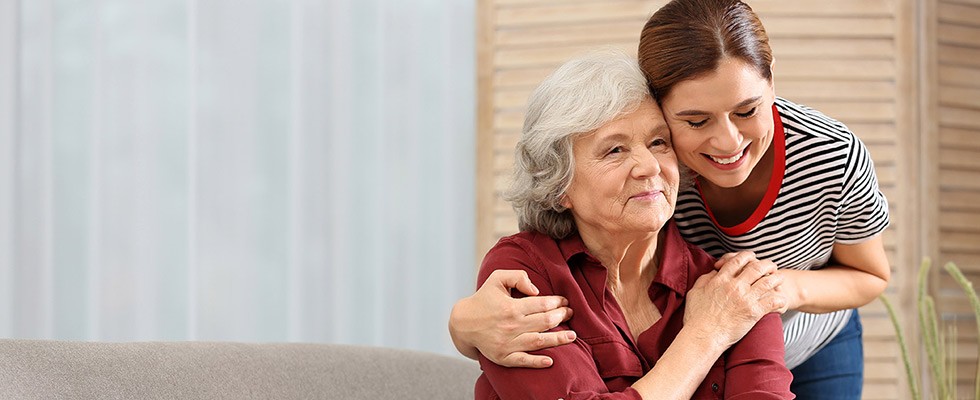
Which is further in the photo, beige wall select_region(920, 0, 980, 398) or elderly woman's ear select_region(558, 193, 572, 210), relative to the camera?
beige wall select_region(920, 0, 980, 398)

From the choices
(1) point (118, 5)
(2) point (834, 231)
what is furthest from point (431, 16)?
(2) point (834, 231)

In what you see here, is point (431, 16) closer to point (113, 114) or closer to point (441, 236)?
point (441, 236)

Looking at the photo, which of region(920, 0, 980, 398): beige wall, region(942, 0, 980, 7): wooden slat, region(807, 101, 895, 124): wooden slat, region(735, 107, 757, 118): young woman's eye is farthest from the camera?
region(942, 0, 980, 7): wooden slat

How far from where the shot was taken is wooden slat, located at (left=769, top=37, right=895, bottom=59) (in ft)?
10.3

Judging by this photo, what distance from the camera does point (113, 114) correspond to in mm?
3047

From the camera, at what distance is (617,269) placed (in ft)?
5.36

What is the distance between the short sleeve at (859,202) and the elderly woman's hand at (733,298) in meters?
0.23

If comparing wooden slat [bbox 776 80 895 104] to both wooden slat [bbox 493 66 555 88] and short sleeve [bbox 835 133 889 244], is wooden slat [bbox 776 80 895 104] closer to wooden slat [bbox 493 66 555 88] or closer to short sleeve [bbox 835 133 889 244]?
wooden slat [bbox 493 66 555 88]

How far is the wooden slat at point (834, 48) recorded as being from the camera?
3141 millimetres

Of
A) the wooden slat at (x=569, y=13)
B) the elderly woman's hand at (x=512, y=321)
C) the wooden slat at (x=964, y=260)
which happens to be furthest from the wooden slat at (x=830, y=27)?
the elderly woman's hand at (x=512, y=321)

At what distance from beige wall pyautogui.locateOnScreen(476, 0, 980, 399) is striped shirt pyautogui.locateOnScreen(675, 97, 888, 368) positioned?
142cm

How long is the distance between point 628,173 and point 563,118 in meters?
0.14

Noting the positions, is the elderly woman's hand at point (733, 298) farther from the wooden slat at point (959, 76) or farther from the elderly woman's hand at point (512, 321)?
the wooden slat at point (959, 76)

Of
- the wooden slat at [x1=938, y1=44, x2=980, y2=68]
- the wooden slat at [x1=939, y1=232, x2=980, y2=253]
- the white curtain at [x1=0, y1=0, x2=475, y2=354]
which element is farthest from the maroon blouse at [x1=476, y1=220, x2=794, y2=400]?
the wooden slat at [x1=938, y1=44, x2=980, y2=68]
